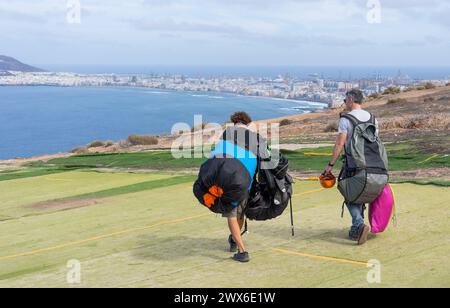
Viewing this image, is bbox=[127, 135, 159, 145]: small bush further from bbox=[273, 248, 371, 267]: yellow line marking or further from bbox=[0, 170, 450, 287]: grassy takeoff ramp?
bbox=[273, 248, 371, 267]: yellow line marking

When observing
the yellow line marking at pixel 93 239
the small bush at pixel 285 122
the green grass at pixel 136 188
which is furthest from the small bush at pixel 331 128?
the yellow line marking at pixel 93 239

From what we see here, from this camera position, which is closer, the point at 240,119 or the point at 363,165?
the point at 240,119

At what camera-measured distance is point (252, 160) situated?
819 centimetres

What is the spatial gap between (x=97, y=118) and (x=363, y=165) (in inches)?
5649

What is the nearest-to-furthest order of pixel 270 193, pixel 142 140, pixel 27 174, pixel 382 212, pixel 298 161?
1. pixel 270 193
2. pixel 382 212
3. pixel 298 161
4. pixel 27 174
5. pixel 142 140

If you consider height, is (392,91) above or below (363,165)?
below

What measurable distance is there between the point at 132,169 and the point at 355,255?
45.7ft

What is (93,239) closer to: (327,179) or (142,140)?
(327,179)

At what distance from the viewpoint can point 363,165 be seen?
867 cm

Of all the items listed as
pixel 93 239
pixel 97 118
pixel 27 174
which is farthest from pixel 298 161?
pixel 97 118

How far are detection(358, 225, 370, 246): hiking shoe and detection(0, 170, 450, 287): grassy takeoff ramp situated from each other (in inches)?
4.2

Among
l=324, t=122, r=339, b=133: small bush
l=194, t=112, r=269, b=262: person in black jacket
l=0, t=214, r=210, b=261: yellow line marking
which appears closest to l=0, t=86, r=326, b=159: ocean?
l=324, t=122, r=339, b=133: small bush

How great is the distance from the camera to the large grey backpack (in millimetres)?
8672
